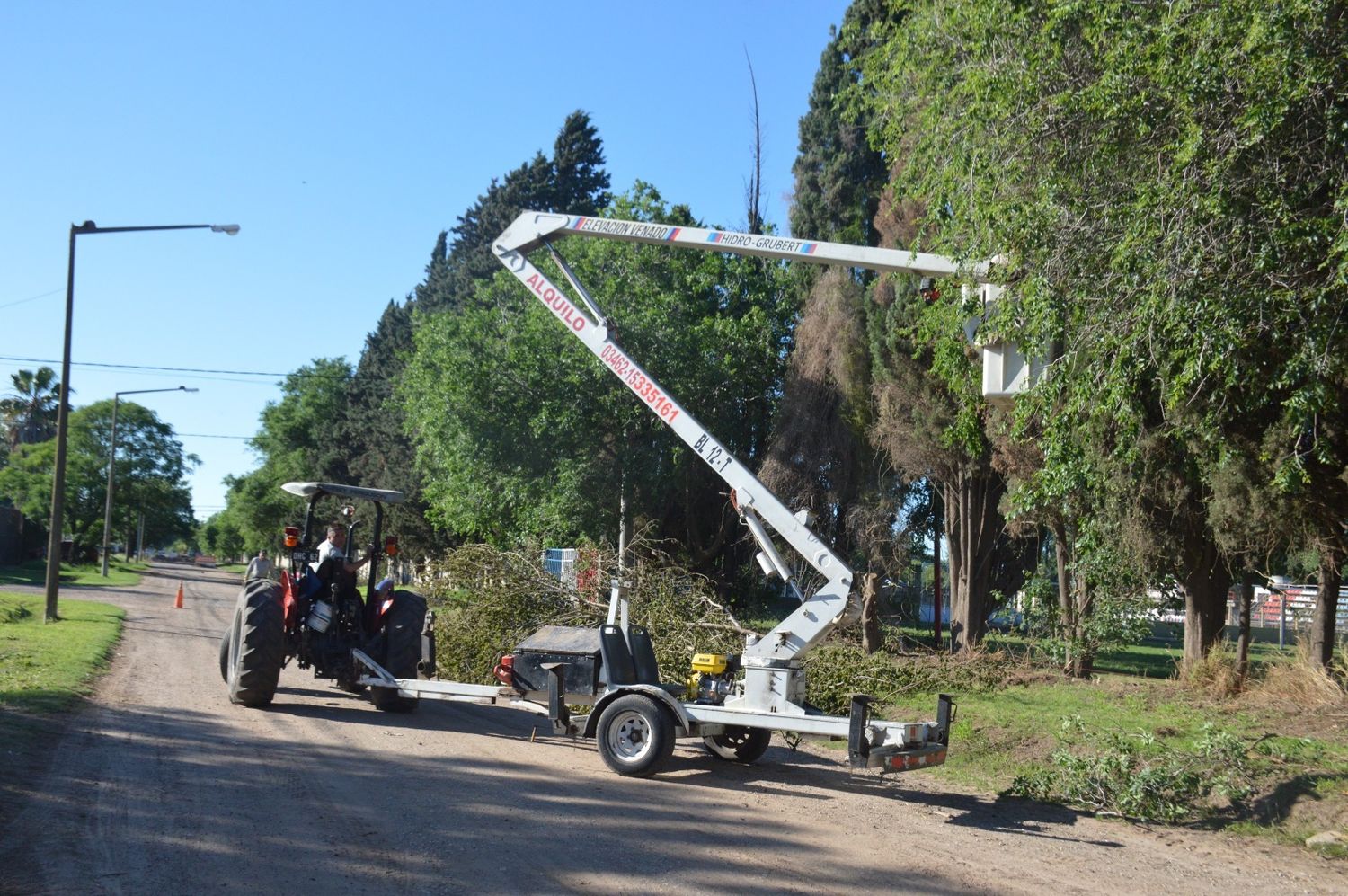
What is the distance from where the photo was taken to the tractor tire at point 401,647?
12305 millimetres

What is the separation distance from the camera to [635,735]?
9.70m

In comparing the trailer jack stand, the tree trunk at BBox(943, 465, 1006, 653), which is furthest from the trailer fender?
the tree trunk at BBox(943, 465, 1006, 653)

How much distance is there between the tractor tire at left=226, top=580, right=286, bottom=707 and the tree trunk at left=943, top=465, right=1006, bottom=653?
12.8m

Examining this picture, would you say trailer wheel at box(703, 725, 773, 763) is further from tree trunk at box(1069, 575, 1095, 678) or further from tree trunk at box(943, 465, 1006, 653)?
tree trunk at box(943, 465, 1006, 653)

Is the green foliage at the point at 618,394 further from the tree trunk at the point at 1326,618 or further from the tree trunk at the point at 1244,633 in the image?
the tree trunk at the point at 1326,618

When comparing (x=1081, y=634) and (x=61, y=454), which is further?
(x=61, y=454)

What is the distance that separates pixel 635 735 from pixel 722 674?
122 centimetres

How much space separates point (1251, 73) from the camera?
9.12 m

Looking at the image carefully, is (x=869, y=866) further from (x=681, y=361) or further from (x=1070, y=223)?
(x=681, y=361)

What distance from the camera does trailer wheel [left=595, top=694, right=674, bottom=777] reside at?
372 inches

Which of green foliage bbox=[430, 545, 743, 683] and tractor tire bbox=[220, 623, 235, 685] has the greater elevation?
green foliage bbox=[430, 545, 743, 683]

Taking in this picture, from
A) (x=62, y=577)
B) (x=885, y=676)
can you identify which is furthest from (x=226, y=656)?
(x=62, y=577)

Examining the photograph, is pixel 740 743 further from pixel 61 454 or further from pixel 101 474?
pixel 101 474

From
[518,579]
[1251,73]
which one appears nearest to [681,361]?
[518,579]
